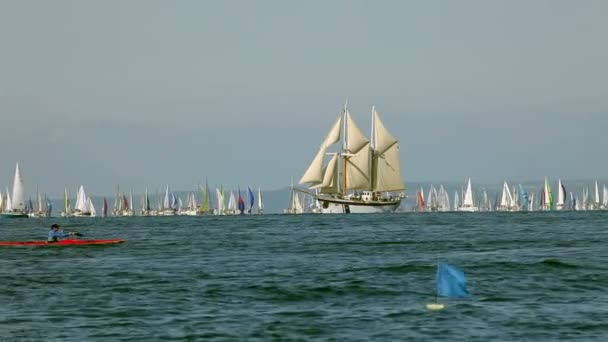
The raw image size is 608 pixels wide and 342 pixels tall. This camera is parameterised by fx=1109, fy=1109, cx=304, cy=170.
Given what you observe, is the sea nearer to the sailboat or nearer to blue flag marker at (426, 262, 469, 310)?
blue flag marker at (426, 262, 469, 310)

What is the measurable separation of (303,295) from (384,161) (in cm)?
13381

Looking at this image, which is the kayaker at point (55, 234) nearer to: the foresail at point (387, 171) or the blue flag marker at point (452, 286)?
the blue flag marker at point (452, 286)

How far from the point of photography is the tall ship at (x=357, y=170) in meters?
169

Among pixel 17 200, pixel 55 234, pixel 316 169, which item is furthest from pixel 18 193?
pixel 55 234

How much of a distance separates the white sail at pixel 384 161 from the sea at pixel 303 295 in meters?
107

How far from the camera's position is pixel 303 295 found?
3612cm

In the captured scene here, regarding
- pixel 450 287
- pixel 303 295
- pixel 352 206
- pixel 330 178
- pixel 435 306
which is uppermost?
pixel 330 178

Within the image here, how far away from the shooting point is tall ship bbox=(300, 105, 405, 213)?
16875 centimetres

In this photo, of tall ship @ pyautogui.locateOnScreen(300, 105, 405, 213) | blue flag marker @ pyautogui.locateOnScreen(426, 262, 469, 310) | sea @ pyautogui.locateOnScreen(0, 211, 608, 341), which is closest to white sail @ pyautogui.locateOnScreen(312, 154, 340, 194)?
tall ship @ pyautogui.locateOnScreen(300, 105, 405, 213)

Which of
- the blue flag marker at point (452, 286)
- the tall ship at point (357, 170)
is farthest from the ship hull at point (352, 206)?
the blue flag marker at point (452, 286)

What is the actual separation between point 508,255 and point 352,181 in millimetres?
118736

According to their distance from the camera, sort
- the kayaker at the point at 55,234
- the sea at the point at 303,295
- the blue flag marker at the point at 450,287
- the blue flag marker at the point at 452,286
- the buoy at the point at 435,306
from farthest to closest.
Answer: the kayaker at the point at 55,234, the blue flag marker at the point at 452,286, the blue flag marker at the point at 450,287, the buoy at the point at 435,306, the sea at the point at 303,295

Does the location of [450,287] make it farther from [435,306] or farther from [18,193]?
[18,193]

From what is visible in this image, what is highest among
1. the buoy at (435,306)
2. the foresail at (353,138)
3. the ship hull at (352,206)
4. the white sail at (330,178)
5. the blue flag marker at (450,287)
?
the foresail at (353,138)
